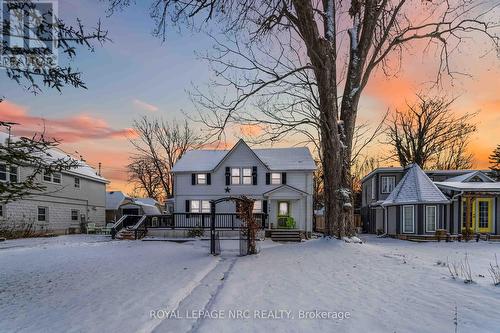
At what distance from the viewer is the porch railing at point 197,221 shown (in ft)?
76.5

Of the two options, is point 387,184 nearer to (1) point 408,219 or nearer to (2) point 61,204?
(1) point 408,219

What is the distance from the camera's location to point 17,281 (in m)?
9.03

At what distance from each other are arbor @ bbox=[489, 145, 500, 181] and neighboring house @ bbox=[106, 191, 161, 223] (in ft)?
108

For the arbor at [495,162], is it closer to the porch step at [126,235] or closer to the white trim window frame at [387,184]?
the white trim window frame at [387,184]

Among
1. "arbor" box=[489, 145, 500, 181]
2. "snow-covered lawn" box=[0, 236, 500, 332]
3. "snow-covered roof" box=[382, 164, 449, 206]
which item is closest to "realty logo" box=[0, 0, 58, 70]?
"snow-covered lawn" box=[0, 236, 500, 332]

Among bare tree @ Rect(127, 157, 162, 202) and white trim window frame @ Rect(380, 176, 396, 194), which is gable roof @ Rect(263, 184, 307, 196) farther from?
bare tree @ Rect(127, 157, 162, 202)

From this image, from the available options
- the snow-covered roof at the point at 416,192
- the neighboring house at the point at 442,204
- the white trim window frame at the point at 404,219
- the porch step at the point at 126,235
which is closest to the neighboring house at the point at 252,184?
the porch step at the point at 126,235

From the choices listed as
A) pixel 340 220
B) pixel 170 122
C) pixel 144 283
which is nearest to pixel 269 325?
pixel 144 283

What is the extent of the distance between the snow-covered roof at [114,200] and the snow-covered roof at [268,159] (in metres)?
18.2

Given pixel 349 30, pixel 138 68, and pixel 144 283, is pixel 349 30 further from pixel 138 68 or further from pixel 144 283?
pixel 144 283

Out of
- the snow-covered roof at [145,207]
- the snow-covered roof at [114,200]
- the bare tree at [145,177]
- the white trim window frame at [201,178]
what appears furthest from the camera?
the bare tree at [145,177]

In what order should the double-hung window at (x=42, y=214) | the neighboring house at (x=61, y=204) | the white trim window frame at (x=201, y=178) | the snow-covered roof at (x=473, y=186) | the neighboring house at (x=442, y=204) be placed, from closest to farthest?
the snow-covered roof at (x=473, y=186) < the neighboring house at (x=61, y=204) < the neighboring house at (x=442, y=204) < the double-hung window at (x=42, y=214) < the white trim window frame at (x=201, y=178)

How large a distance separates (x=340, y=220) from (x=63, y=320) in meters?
9.48

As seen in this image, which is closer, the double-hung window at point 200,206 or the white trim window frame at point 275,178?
the white trim window frame at point 275,178
